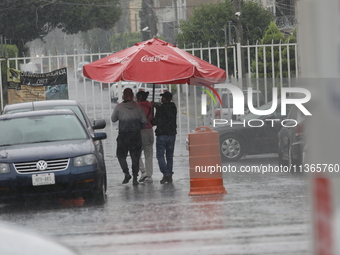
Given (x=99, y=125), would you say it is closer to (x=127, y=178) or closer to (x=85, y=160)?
(x=127, y=178)

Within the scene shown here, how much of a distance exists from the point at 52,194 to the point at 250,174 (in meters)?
4.99

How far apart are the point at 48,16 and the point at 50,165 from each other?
40405mm

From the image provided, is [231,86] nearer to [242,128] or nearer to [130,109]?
[242,128]

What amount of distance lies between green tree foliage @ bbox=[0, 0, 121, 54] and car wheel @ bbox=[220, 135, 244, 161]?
108 feet

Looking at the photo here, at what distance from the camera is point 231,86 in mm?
16203

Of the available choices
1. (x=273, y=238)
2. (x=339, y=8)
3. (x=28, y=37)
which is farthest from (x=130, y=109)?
(x=28, y=37)

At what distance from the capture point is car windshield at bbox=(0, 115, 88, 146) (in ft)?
37.9

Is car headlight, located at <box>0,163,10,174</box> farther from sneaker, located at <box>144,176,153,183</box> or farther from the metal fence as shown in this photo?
the metal fence

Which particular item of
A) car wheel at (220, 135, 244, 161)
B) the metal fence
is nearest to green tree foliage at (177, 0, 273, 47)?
the metal fence

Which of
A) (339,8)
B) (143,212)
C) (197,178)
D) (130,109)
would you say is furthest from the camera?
(130,109)

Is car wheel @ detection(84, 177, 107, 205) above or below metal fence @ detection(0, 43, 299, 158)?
below

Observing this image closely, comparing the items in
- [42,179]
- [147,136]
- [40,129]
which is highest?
[40,129]

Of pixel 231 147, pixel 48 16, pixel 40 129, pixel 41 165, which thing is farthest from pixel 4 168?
pixel 48 16

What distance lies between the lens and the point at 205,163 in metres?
11.5
